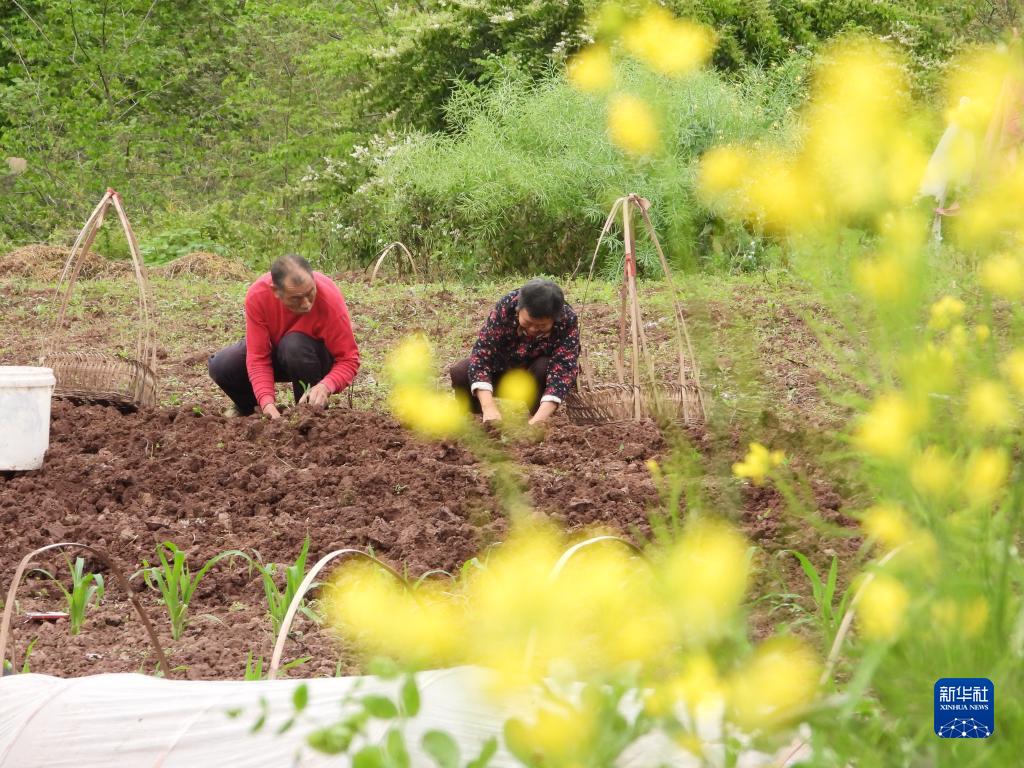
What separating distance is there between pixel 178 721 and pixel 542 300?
3.12m

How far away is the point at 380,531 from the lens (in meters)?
3.59

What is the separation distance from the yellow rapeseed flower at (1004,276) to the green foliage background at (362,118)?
6.27 metres

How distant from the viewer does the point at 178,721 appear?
1.86 metres

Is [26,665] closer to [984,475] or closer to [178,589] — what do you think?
[178,589]

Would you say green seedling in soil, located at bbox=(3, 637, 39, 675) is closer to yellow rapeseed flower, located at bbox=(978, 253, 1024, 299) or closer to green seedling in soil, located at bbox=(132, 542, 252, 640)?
green seedling in soil, located at bbox=(132, 542, 252, 640)

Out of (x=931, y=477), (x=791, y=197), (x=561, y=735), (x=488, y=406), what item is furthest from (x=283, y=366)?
(x=561, y=735)

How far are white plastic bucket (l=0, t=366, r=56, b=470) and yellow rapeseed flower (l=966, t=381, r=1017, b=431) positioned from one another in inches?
156

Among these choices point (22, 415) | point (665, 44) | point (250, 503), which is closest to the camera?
point (665, 44)

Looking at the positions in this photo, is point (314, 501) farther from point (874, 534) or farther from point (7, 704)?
point (874, 534)

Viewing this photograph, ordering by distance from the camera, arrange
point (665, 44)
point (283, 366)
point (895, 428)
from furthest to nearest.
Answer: point (283, 366) → point (665, 44) → point (895, 428)

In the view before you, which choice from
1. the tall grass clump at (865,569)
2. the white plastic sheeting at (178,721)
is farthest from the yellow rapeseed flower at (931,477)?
the white plastic sheeting at (178,721)

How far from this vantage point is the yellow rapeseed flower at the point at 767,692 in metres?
0.95

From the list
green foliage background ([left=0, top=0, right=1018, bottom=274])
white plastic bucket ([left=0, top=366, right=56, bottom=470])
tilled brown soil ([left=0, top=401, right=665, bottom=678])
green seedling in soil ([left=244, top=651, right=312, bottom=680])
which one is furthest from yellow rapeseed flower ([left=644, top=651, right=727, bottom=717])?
green foliage background ([left=0, top=0, right=1018, bottom=274])

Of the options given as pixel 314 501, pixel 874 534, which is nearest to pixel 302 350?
pixel 314 501
